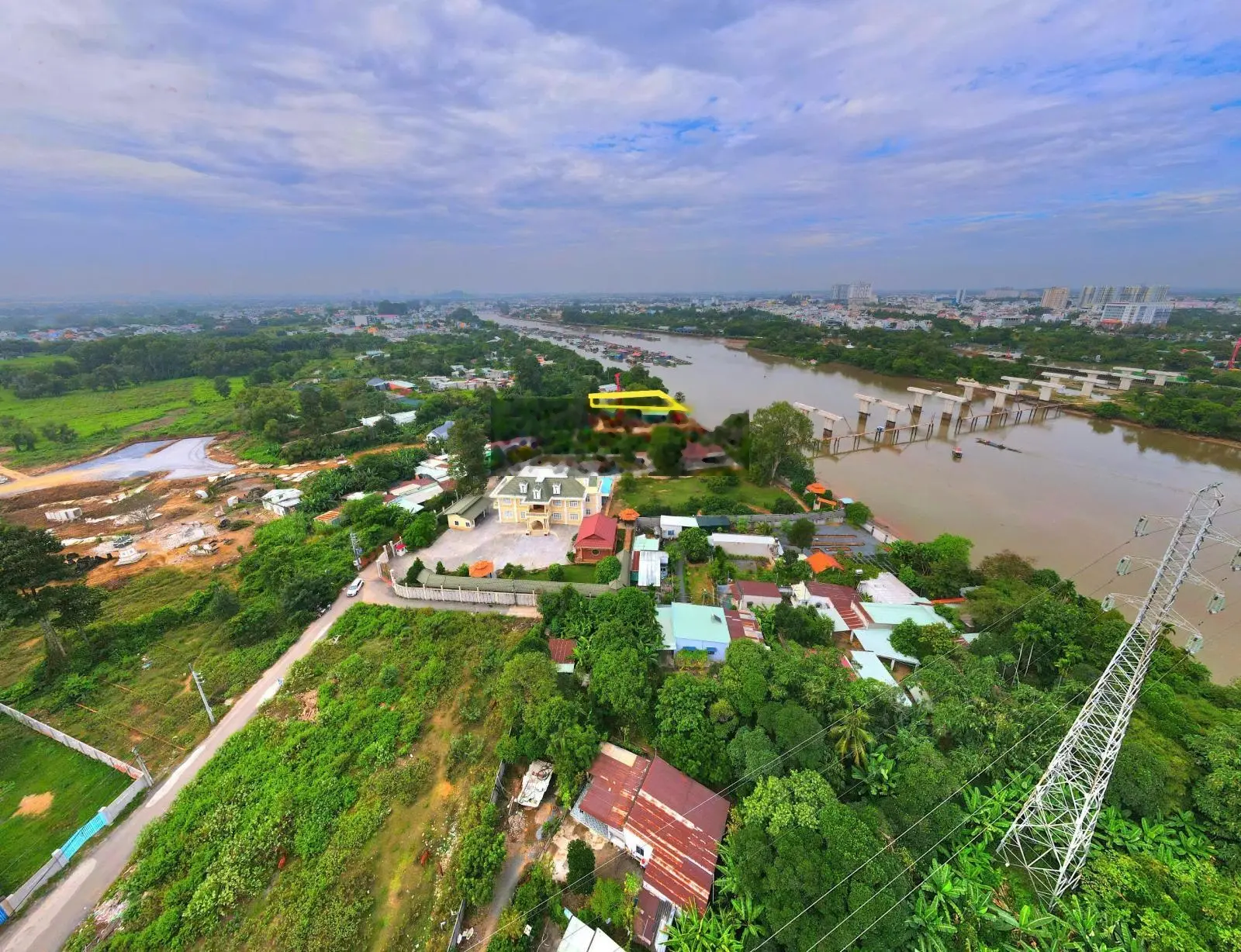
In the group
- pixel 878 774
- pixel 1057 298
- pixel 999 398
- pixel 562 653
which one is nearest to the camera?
pixel 878 774

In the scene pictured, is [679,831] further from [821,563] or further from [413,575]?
[413,575]

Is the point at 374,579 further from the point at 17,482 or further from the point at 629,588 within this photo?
the point at 17,482

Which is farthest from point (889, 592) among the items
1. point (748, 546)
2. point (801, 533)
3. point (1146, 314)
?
point (1146, 314)

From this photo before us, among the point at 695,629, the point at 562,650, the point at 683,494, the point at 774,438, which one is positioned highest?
the point at 774,438

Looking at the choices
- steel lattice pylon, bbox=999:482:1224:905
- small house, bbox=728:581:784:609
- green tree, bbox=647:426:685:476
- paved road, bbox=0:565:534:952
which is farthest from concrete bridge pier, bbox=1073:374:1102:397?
paved road, bbox=0:565:534:952

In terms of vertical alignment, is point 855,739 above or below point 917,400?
above

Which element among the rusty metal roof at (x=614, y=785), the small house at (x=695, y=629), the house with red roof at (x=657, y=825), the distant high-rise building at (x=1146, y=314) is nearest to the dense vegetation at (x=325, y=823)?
the rusty metal roof at (x=614, y=785)
